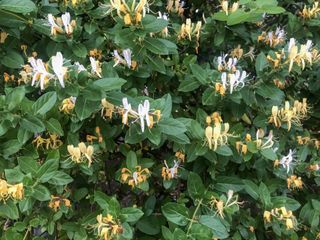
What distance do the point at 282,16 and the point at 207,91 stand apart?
682 mm

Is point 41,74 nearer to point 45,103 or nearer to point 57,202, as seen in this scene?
point 45,103

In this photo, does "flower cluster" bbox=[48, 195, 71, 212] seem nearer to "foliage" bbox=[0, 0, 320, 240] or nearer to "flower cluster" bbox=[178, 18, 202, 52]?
"foliage" bbox=[0, 0, 320, 240]

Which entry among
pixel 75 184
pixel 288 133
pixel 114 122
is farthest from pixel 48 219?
pixel 288 133

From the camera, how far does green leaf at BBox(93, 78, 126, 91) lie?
1.01 m

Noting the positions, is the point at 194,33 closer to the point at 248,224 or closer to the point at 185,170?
the point at 185,170

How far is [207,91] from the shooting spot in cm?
122

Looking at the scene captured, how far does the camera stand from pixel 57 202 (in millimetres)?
1143

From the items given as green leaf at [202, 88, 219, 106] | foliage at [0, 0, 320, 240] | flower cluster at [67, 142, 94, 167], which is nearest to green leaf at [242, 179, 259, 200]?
foliage at [0, 0, 320, 240]

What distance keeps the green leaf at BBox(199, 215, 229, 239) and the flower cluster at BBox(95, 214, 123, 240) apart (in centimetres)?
23

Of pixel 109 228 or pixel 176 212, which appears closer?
pixel 109 228

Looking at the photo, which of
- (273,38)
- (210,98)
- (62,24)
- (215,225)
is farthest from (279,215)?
(62,24)

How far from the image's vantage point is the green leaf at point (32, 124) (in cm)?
103

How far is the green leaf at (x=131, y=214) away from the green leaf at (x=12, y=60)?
528 millimetres

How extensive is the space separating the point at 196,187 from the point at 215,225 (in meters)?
0.15
